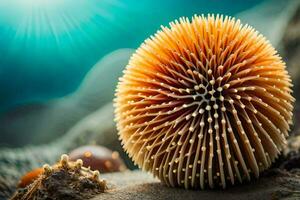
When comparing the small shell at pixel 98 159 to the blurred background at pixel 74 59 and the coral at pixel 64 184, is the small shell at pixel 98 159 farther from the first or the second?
the coral at pixel 64 184

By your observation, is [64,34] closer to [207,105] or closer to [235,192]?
[207,105]

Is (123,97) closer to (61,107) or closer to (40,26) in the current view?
(40,26)

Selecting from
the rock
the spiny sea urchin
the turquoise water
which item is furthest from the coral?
the turquoise water

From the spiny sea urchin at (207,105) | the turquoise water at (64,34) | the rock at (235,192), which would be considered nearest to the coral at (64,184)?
the rock at (235,192)

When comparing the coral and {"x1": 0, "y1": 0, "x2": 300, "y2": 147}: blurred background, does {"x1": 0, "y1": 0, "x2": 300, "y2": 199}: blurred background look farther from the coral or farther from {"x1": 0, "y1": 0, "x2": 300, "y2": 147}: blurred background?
the coral

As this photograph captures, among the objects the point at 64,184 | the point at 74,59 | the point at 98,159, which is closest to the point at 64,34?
the point at 74,59
